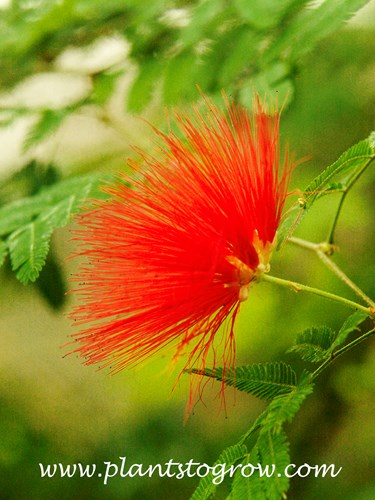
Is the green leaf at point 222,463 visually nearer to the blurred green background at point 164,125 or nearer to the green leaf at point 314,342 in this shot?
the green leaf at point 314,342

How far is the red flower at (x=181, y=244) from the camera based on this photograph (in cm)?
86

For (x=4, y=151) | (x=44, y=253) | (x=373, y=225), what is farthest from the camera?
(x=4, y=151)

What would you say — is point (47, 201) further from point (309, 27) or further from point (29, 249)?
point (309, 27)

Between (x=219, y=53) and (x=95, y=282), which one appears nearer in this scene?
(x=95, y=282)

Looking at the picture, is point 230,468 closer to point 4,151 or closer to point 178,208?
point 178,208

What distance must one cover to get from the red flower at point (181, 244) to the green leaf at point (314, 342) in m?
0.10

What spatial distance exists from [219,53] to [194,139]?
23.8 inches

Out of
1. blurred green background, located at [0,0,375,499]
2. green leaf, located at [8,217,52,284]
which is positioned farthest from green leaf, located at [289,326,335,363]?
green leaf, located at [8,217,52,284]

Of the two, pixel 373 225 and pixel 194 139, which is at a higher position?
pixel 194 139

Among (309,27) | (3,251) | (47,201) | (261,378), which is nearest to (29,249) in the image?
(3,251)

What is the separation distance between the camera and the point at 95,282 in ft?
2.91

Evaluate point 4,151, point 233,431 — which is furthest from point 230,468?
point 4,151

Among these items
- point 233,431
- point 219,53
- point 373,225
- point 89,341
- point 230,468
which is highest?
point 219,53

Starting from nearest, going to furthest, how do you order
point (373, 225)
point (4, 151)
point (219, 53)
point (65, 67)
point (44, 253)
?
point (44, 253), point (219, 53), point (65, 67), point (373, 225), point (4, 151)
